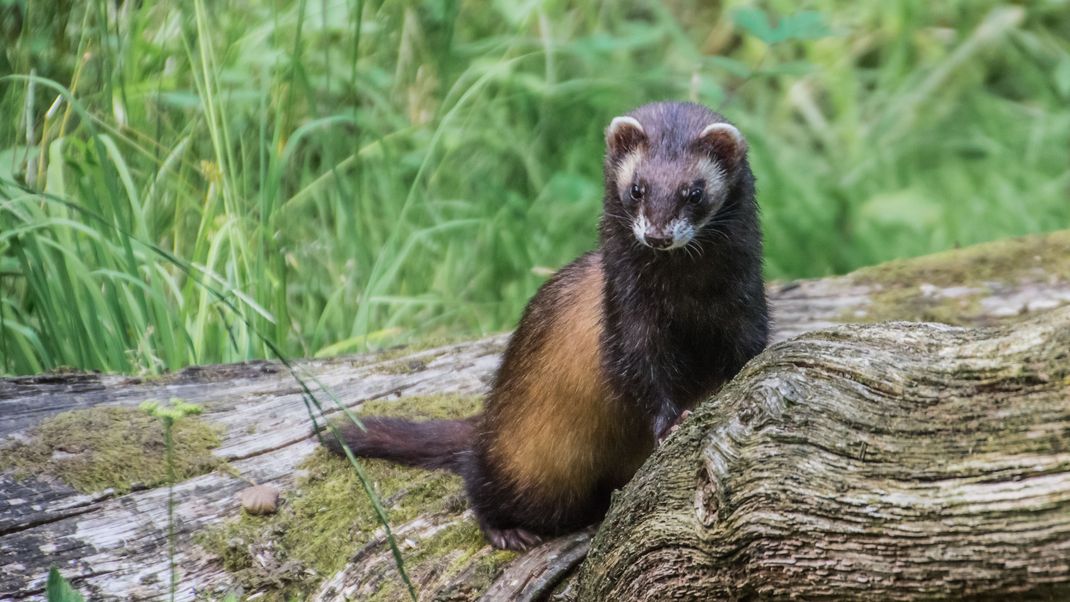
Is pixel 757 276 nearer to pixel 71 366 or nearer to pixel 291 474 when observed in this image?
pixel 291 474

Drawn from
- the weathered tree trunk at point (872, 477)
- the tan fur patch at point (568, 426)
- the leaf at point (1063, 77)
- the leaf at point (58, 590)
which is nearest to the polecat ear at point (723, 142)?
the tan fur patch at point (568, 426)

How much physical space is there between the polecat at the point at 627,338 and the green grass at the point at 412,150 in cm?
95

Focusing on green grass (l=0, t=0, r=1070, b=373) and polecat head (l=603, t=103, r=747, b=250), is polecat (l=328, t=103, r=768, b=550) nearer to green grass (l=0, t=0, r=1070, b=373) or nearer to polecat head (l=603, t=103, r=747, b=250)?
polecat head (l=603, t=103, r=747, b=250)

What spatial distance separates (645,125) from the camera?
3484 millimetres

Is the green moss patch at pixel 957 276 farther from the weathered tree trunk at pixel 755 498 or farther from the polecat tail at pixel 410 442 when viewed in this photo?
the weathered tree trunk at pixel 755 498

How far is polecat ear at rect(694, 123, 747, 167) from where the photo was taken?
3375 millimetres

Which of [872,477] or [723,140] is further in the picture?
[723,140]

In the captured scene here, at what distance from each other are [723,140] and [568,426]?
0.98 meters

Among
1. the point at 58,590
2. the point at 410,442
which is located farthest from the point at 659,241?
the point at 58,590

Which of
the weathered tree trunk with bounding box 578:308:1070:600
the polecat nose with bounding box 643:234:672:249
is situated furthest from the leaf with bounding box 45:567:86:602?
the polecat nose with bounding box 643:234:672:249

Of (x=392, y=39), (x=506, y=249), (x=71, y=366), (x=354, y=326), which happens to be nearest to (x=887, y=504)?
(x=71, y=366)

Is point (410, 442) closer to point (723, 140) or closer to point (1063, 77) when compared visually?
point (723, 140)

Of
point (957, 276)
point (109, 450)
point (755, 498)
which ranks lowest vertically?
point (957, 276)

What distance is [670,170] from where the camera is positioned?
335 centimetres
